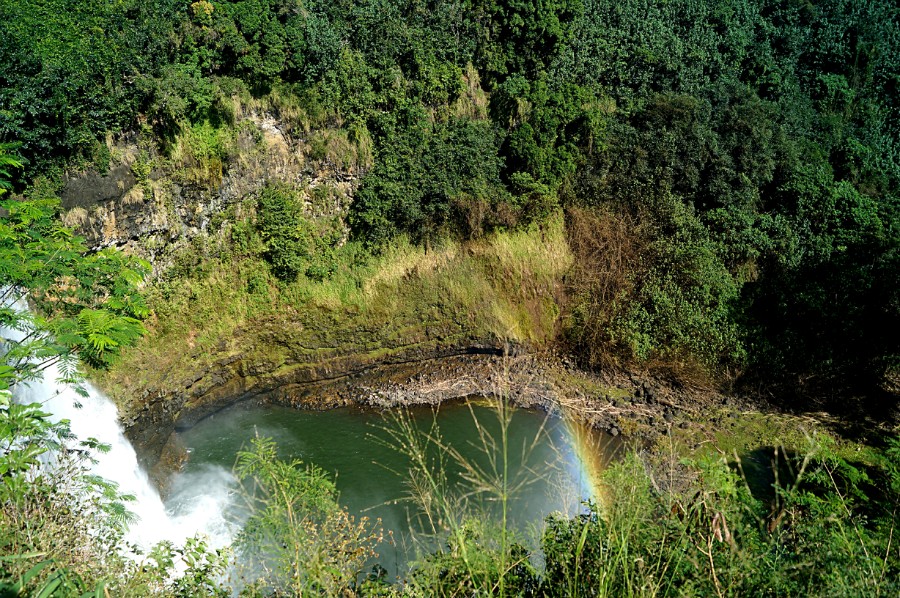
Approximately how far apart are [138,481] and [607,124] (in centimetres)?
1368

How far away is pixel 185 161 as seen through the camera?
521 inches

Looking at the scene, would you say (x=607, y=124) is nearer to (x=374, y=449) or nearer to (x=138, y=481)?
(x=374, y=449)

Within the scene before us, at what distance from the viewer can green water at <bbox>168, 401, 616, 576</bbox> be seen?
1041cm

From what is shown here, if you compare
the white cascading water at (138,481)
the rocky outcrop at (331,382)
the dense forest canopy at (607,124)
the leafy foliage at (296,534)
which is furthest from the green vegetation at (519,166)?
the leafy foliage at (296,534)

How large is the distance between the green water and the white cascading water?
149 mm

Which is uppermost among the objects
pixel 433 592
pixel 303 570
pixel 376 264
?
pixel 303 570

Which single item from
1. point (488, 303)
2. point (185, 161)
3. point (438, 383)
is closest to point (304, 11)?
point (185, 161)

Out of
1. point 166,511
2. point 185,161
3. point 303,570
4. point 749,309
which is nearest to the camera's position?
point 303,570

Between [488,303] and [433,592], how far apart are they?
1094 cm

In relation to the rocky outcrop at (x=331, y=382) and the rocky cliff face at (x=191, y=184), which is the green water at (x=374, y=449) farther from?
the rocky cliff face at (x=191, y=184)

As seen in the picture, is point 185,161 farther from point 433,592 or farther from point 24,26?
point 433,592

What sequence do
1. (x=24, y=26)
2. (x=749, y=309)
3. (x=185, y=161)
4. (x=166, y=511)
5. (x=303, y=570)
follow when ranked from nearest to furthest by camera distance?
(x=303, y=570) → (x=166, y=511) → (x=24, y=26) → (x=185, y=161) → (x=749, y=309)

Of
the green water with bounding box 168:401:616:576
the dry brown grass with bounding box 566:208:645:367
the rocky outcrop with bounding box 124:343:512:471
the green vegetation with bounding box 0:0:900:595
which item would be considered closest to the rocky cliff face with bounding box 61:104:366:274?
the green vegetation with bounding box 0:0:900:595

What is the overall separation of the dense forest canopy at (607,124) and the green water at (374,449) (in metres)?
2.92
